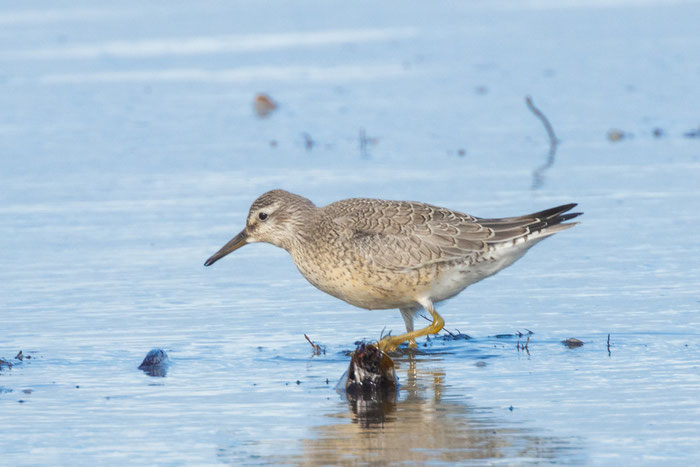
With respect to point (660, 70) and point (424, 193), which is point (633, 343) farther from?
point (660, 70)

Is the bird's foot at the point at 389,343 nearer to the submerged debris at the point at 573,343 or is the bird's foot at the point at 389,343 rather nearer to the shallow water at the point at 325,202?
the shallow water at the point at 325,202

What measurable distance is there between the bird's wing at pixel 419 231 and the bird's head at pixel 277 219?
28 centimetres

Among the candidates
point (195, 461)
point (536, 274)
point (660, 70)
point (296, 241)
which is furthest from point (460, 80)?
point (195, 461)

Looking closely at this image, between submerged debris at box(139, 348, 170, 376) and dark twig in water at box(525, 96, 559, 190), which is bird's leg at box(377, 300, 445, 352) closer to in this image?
submerged debris at box(139, 348, 170, 376)

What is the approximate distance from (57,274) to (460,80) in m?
10.5

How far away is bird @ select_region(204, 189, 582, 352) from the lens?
347 inches

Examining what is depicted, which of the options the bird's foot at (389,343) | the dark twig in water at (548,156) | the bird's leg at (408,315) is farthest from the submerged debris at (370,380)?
the dark twig in water at (548,156)

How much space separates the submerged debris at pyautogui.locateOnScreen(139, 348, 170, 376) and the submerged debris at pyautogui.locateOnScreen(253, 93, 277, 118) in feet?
33.8

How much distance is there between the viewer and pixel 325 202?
12633mm

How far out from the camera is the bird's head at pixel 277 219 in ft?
30.4

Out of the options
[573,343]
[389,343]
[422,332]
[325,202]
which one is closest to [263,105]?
[325,202]

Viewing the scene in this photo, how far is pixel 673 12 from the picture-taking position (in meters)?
26.6

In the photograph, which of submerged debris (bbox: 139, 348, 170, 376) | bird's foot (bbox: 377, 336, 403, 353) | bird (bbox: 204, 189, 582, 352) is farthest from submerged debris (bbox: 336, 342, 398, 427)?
submerged debris (bbox: 139, 348, 170, 376)

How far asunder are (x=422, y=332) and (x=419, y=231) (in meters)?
0.70
